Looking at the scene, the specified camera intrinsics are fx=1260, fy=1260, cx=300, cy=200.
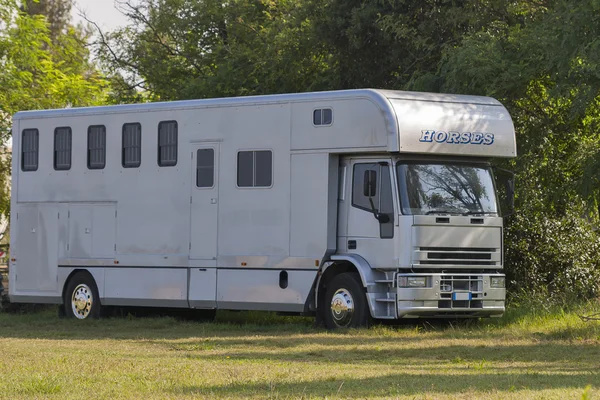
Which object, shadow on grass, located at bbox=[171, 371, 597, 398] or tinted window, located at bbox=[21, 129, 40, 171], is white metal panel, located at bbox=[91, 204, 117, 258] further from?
shadow on grass, located at bbox=[171, 371, 597, 398]

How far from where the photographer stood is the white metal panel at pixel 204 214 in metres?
20.0

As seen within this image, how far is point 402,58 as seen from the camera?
27.2 metres

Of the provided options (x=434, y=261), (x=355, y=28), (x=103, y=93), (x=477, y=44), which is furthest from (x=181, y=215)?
(x=103, y=93)

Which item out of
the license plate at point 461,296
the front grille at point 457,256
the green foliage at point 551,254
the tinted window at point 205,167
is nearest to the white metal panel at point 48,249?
the tinted window at point 205,167

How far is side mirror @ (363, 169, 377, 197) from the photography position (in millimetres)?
18312

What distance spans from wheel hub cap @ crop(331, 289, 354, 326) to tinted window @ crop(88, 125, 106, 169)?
5268 millimetres

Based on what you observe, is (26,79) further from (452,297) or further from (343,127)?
(452,297)

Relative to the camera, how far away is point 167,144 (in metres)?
20.7

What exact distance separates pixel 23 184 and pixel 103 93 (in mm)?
14568

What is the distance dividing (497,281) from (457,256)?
2.79 ft

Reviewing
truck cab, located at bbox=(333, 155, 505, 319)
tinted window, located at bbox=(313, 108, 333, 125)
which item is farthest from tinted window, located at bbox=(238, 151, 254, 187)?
truck cab, located at bbox=(333, 155, 505, 319)

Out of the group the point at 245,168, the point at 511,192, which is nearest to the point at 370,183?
the point at 245,168

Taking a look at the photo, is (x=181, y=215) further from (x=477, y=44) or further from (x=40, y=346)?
(x=477, y=44)

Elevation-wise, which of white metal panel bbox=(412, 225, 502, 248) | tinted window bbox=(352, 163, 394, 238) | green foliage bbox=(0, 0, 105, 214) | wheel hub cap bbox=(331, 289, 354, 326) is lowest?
wheel hub cap bbox=(331, 289, 354, 326)
